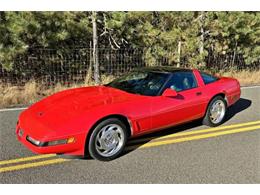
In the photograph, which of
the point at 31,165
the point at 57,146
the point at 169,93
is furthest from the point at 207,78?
the point at 31,165

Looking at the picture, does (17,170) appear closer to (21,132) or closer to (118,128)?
(21,132)

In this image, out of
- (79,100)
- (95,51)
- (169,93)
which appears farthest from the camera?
(95,51)

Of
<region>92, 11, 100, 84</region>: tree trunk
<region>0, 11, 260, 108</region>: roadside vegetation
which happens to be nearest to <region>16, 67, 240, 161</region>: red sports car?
<region>0, 11, 260, 108</region>: roadside vegetation

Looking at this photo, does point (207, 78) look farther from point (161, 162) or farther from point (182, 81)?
point (161, 162)

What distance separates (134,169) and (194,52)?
944cm

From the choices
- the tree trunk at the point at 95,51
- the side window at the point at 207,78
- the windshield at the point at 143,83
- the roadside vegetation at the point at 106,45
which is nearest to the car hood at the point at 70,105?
the windshield at the point at 143,83

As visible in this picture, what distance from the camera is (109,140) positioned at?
4.37 m

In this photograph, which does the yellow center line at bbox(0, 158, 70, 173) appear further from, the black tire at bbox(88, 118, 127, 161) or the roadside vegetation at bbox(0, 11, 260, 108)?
the roadside vegetation at bbox(0, 11, 260, 108)

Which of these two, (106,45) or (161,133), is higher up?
(106,45)

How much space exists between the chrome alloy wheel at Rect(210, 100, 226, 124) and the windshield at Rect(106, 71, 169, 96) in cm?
130

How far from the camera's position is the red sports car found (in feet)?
13.3

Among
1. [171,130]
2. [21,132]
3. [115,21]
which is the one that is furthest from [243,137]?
[115,21]

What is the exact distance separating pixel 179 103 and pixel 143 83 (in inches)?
27.7

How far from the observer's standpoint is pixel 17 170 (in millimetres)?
4023
